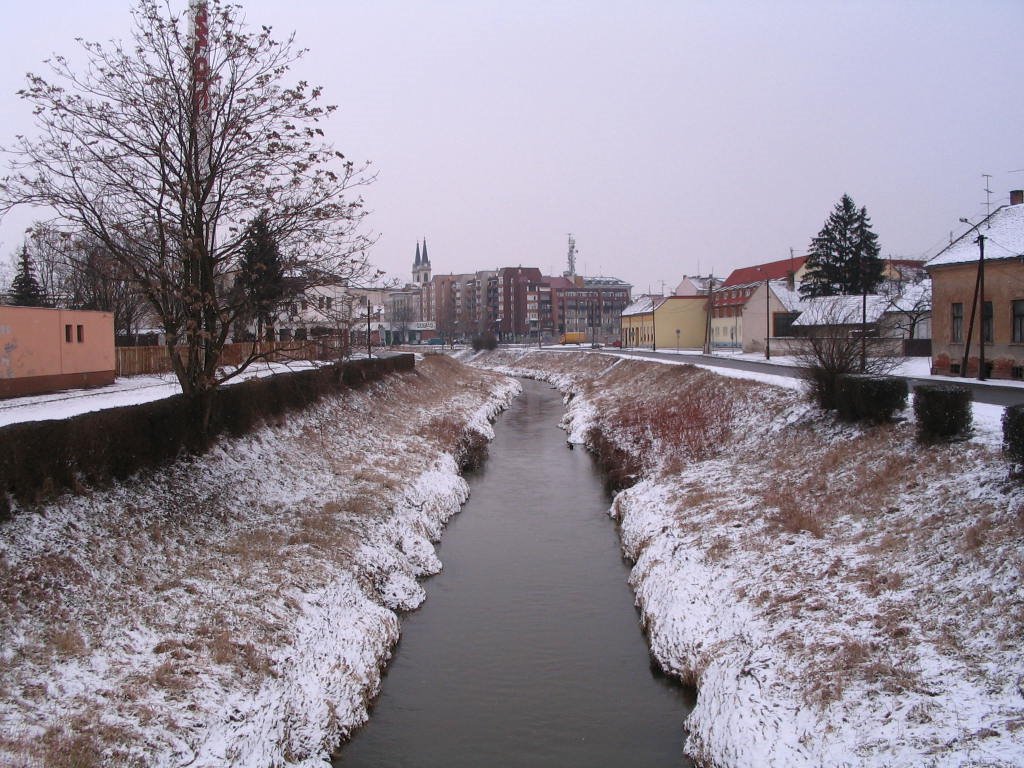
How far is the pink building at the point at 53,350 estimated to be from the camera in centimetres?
2494

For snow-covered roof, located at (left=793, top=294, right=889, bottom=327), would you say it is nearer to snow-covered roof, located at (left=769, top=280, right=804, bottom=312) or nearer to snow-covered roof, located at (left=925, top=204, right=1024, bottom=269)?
snow-covered roof, located at (left=769, top=280, right=804, bottom=312)

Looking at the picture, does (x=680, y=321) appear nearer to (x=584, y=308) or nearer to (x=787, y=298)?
(x=787, y=298)

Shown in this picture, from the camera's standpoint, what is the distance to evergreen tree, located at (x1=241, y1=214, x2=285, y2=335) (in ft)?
53.5

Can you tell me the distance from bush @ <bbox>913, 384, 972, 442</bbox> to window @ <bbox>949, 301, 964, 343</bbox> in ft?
58.4

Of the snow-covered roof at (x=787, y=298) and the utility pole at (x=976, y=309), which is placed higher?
the snow-covered roof at (x=787, y=298)

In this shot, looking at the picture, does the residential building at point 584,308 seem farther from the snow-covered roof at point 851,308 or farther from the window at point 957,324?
the window at point 957,324

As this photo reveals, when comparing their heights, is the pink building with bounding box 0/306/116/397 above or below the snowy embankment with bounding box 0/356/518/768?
above

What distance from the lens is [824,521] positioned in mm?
13375

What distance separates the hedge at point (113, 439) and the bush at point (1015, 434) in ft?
47.6

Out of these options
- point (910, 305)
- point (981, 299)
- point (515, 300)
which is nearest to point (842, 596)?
point (981, 299)

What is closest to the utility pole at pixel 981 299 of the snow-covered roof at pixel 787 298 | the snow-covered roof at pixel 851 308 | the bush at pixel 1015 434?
the bush at pixel 1015 434

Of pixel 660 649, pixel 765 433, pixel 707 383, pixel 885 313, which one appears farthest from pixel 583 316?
pixel 660 649

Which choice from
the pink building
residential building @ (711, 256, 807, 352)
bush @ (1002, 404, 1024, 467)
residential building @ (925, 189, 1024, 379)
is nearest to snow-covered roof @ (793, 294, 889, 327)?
residential building @ (711, 256, 807, 352)

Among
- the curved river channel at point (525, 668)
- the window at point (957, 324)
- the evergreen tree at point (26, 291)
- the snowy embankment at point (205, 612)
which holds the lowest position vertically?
the curved river channel at point (525, 668)
